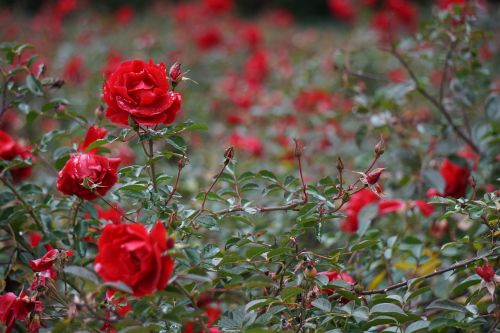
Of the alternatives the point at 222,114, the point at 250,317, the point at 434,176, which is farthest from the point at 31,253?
the point at 222,114

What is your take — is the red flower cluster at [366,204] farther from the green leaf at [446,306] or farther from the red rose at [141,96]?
the red rose at [141,96]

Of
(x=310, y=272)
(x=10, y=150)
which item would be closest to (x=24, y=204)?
(x=10, y=150)

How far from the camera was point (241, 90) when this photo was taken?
3.76 metres

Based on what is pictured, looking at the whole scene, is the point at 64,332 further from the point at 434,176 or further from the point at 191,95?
the point at 191,95

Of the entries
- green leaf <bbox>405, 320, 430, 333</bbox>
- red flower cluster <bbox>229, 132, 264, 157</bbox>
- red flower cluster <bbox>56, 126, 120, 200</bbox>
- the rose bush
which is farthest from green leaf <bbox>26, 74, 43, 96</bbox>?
red flower cluster <bbox>229, 132, 264, 157</bbox>

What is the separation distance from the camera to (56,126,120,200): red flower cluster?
103 centimetres

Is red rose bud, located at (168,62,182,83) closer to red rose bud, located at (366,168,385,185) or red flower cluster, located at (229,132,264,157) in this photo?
red rose bud, located at (366,168,385,185)

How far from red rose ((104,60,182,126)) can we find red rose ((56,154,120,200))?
0.32 ft

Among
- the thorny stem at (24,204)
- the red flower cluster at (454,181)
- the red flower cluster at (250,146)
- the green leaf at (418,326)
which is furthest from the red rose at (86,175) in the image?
the red flower cluster at (250,146)

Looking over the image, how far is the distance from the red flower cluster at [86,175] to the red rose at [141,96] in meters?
0.10

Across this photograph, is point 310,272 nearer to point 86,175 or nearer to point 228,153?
point 228,153

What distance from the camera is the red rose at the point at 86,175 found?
3.37 feet

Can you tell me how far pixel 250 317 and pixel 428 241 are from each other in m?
0.80

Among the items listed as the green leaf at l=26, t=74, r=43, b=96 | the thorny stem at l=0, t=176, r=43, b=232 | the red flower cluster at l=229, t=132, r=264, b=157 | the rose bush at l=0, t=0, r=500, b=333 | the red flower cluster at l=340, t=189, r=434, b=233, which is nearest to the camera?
the rose bush at l=0, t=0, r=500, b=333
